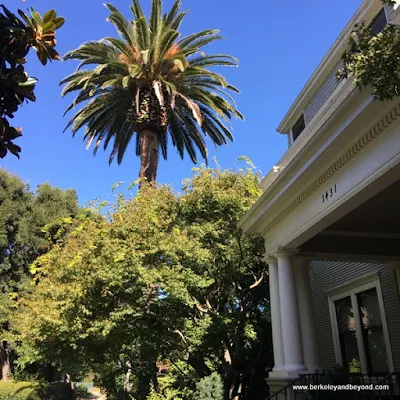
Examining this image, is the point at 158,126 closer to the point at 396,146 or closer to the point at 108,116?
the point at 108,116

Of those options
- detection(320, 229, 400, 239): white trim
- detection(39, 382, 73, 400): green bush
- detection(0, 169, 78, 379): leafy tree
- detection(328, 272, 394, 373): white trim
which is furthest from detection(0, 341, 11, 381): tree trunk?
detection(320, 229, 400, 239): white trim

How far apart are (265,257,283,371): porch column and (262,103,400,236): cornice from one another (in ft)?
5.15

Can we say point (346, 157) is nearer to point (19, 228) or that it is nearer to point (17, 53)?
point (17, 53)

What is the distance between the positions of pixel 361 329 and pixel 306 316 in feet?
8.16

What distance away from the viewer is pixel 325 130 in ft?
21.8

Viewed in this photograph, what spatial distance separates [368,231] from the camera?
968 cm

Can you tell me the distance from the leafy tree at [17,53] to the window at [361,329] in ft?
34.6

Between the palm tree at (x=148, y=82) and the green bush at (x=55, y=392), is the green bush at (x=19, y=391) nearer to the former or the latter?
the green bush at (x=55, y=392)

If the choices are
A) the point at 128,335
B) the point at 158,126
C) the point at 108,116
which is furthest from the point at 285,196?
the point at 108,116

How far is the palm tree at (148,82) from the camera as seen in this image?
17219 mm

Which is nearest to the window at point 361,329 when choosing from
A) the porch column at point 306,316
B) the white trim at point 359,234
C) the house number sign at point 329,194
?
the white trim at point 359,234

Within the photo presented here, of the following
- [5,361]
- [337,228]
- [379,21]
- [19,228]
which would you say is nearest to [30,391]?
[5,361]

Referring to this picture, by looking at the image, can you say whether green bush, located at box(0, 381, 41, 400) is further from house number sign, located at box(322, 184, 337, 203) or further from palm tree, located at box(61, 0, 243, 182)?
house number sign, located at box(322, 184, 337, 203)

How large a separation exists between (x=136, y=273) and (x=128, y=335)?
1.94 m
